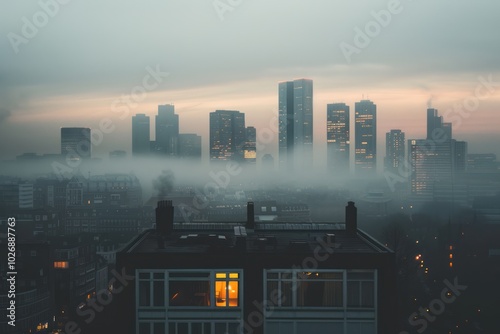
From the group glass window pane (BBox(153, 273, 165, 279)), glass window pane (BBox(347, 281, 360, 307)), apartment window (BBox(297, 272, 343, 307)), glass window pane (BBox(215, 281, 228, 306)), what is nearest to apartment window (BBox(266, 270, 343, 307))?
apartment window (BBox(297, 272, 343, 307))

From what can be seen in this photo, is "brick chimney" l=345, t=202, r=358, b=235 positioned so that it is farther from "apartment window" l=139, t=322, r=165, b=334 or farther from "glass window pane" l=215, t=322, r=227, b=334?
"apartment window" l=139, t=322, r=165, b=334

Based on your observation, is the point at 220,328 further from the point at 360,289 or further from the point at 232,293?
the point at 360,289

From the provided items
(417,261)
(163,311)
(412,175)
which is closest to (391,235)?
(417,261)

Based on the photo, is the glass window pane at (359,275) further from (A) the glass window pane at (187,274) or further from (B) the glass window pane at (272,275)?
(A) the glass window pane at (187,274)

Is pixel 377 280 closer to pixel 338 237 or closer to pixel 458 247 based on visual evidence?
pixel 338 237

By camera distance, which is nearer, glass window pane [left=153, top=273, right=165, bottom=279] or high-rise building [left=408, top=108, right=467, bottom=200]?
glass window pane [left=153, top=273, right=165, bottom=279]

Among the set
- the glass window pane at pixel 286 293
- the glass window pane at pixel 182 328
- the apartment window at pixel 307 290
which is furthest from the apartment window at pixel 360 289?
the glass window pane at pixel 182 328

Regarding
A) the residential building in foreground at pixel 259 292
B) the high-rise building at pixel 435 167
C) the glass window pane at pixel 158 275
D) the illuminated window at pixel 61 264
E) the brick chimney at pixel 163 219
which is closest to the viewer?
the residential building in foreground at pixel 259 292

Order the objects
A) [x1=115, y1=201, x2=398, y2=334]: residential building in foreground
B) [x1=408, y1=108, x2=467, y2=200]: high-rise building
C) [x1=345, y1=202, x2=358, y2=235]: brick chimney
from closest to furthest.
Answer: [x1=115, y1=201, x2=398, y2=334]: residential building in foreground
[x1=345, y1=202, x2=358, y2=235]: brick chimney
[x1=408, y1=108, x2=467, y2=200]: high-rise building
